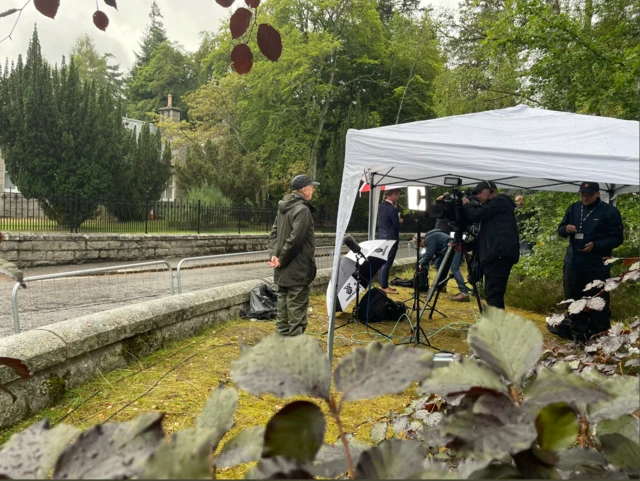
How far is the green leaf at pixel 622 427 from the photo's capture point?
67 cm

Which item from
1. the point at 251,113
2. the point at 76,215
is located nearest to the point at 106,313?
the point at 76,215

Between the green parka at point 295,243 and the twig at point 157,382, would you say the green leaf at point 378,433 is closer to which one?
the twig at point 157,382

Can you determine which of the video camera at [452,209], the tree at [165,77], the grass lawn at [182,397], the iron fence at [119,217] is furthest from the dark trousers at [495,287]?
the tree at [165,77]

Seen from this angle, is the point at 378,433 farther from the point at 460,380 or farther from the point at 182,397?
the point at 182,397

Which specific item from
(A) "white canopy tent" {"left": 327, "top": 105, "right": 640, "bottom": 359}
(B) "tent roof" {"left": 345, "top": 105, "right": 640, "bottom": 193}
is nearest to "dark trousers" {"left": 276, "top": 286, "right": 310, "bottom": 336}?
→ (A) "white canopy tent" {"left": 327, "top": 105, "right": 640, "bottom": 359}

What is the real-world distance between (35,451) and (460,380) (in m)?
0.47

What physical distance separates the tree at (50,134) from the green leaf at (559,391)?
14.3 meters

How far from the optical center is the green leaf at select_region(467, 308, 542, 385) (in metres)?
0.56

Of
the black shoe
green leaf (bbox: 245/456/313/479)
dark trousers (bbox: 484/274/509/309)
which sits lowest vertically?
the black shoe

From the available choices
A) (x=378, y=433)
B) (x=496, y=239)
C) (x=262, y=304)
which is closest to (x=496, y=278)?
(x=496, y=239)

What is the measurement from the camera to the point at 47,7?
4.34 ft

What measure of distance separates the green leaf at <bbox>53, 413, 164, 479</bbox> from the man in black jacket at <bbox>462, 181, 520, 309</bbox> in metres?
5.28

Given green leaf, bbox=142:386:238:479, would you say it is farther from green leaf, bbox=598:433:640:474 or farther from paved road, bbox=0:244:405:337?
paved road, bbox=0:244:405:337

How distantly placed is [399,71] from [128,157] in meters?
19.0
